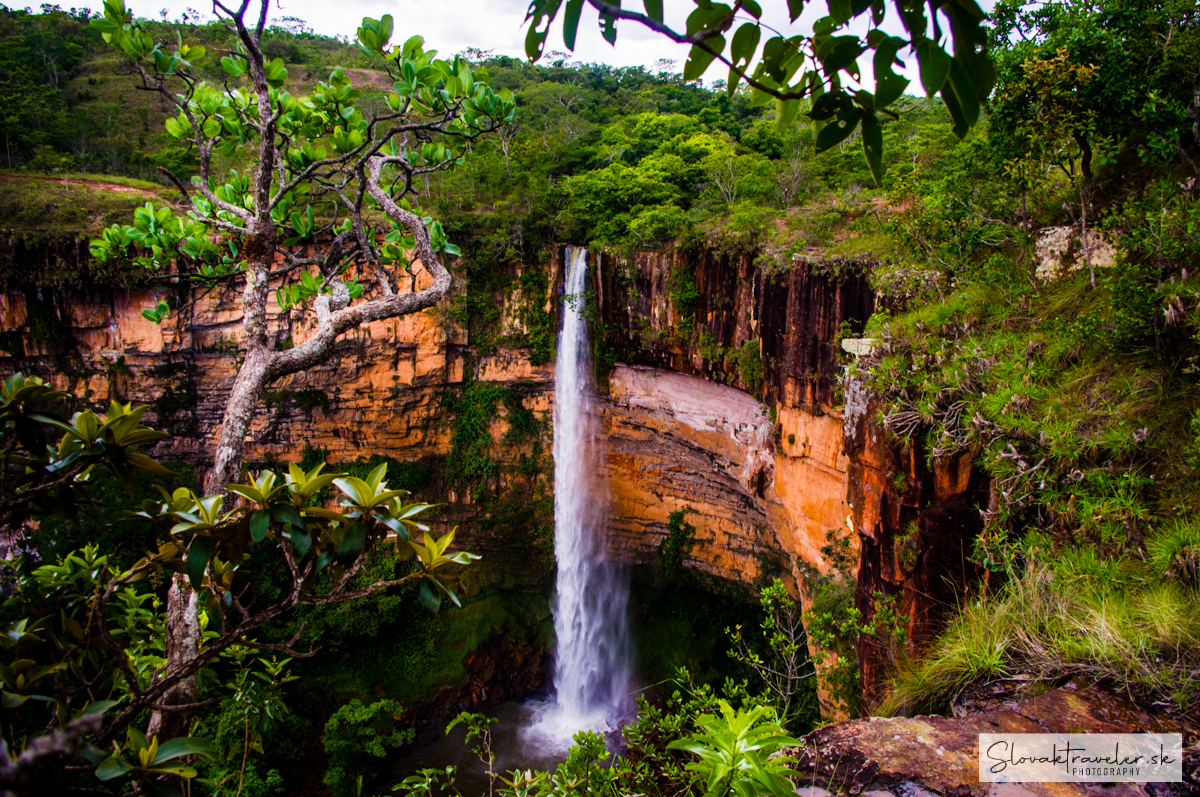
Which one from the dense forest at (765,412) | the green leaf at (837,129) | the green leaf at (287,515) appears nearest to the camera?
the green leaf at (837,129)

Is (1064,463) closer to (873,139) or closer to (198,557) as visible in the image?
(873,139)

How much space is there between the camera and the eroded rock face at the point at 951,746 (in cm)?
174

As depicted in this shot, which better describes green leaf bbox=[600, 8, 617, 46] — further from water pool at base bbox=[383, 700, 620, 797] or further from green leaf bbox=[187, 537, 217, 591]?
water pool at base bbox=[383, 700, 620, 797]

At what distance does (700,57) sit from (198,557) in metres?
1.66

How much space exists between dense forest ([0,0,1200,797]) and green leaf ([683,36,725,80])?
330 mm

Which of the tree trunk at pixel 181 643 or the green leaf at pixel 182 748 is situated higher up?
the green leaf at pixel 182 748

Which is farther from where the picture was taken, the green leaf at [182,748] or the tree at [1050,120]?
the tree at [1050,120]

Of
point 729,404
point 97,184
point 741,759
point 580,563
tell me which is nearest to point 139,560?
point 741,759

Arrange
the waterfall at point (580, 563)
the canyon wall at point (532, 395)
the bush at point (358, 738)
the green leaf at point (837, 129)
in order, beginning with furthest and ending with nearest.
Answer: the waterfall at point (580, 563) < the bush at point (358, 738) < the canyon wall at point (532, 395) < the green leaf at point (837, 129)

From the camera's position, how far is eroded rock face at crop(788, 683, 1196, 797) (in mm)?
1737

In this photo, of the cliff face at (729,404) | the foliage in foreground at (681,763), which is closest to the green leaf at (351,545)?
the foliage in foreground at (681,763)

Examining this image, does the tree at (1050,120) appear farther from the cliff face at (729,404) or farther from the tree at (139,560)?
the tree at (139,560)

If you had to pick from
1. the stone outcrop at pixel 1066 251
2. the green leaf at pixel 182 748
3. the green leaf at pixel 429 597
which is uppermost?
the stone outcrop at pixel 1066 251

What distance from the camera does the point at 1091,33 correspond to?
427 cm
